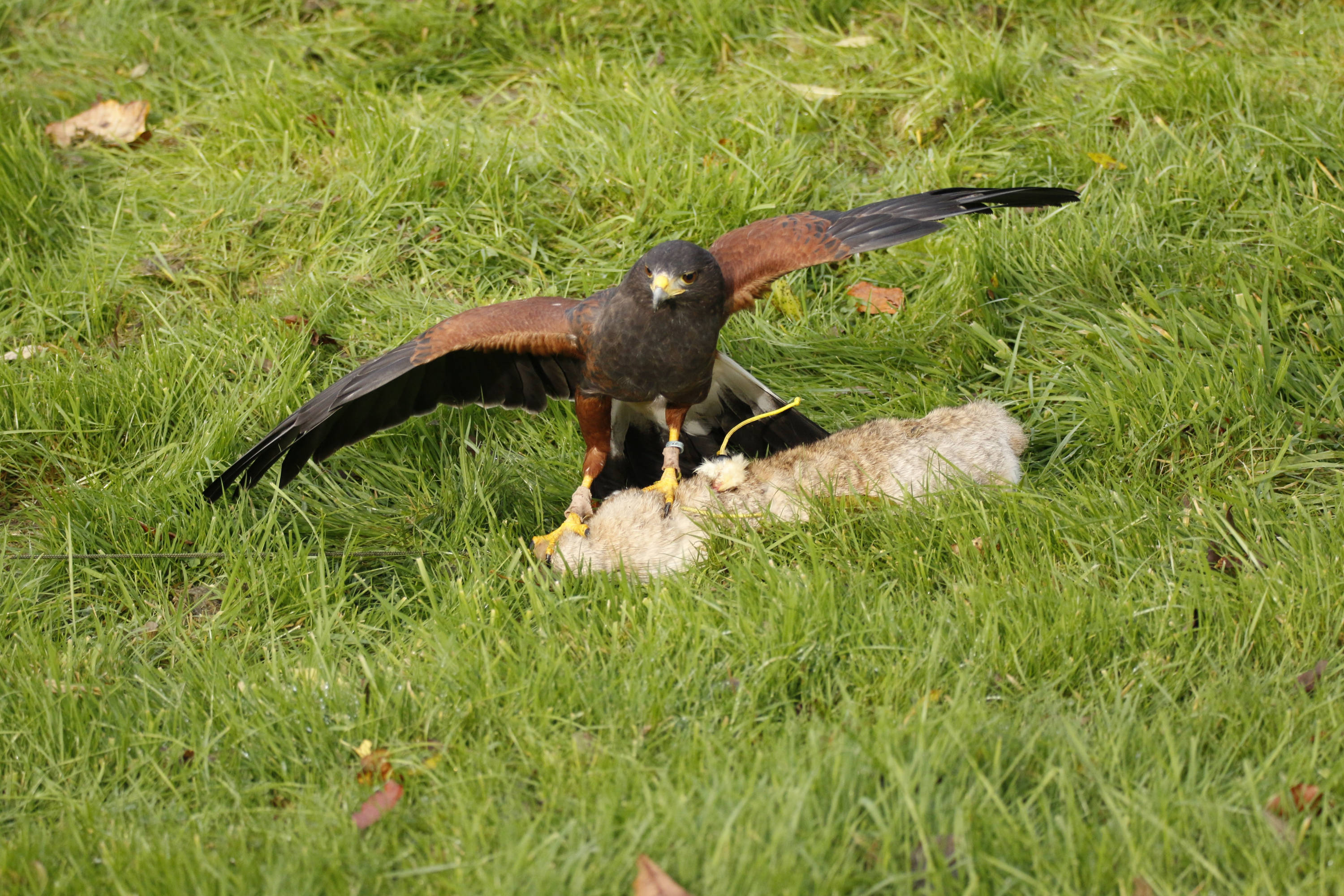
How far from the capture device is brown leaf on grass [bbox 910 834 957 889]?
2.21 meters

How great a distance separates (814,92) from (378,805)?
420 cm

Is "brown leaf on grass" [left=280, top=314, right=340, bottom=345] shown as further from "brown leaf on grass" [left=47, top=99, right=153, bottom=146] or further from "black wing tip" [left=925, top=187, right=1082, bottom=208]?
"black wing tip" [left=925, top=187, right=1082, bottom=208]

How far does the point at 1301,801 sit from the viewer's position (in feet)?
7.61

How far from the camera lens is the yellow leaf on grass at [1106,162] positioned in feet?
16.1

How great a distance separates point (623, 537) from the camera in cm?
349

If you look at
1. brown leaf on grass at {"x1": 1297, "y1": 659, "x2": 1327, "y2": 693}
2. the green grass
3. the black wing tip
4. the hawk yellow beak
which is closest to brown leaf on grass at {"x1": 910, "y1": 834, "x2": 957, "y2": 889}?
the green grass

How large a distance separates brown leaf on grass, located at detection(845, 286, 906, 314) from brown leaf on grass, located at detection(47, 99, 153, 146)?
3796 millimetres

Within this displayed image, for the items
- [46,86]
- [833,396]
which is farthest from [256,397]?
[46,86]

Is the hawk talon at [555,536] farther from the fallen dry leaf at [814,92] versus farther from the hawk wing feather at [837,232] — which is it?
the fallen dry leaf at [814,92]

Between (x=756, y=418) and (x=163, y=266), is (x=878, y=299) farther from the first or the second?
(x=163, y=266)

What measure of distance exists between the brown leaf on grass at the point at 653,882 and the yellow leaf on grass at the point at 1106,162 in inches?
154

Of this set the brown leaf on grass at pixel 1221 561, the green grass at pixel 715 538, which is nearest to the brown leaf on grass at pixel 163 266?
the green grass at pixel 715 538

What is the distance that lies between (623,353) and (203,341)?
197 cm

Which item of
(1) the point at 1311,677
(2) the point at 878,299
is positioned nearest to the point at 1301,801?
(1) the point at 1311,677
